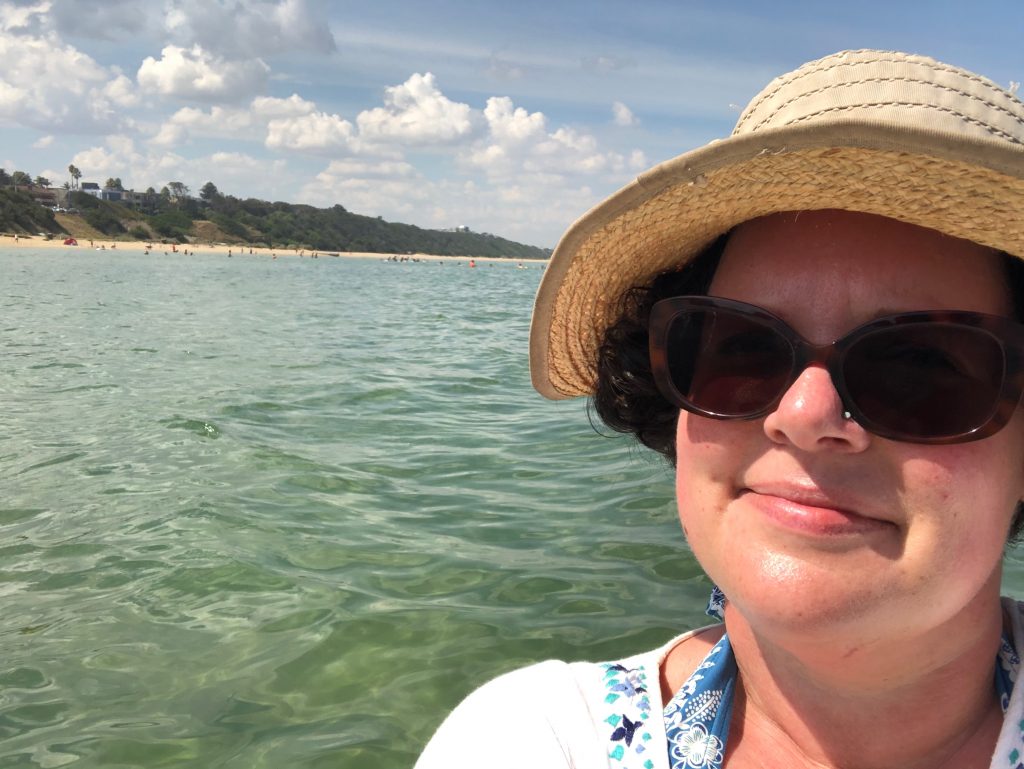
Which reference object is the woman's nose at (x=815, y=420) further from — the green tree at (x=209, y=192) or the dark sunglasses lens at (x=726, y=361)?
the green tree at (x=209, y=192)

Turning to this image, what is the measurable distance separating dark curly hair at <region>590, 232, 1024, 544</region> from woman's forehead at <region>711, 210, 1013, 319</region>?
0.30 m

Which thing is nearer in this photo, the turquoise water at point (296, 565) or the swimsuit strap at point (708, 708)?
the swimsuit strap at point (708, 708)

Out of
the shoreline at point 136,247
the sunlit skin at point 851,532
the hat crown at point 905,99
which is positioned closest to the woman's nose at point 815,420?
the sunlit skin at point 851,532

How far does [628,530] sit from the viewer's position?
504 centimetres

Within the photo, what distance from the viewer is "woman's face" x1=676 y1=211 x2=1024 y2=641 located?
4.04 ft

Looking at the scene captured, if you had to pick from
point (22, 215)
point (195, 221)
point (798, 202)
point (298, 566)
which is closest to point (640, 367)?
point (798, 202)

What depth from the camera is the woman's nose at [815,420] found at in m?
1.29

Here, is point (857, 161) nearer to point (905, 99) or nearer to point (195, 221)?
point (905, 99)

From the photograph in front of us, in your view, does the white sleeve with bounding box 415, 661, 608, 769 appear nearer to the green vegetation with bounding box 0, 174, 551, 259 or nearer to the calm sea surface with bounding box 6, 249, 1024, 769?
the calm sea surface with bounding box 6, 249, 1024, 769

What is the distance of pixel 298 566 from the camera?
14.9 ft

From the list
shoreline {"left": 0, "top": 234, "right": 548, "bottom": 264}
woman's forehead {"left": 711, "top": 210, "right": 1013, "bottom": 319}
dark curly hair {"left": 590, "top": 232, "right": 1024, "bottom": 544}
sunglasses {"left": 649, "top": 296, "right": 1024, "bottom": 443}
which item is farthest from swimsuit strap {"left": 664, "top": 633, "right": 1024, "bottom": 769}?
shoreline {"left": 0, "top": 234, "right": 548, "bottom": 264}

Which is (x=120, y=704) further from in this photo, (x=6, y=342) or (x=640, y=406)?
(x=6, y=342)

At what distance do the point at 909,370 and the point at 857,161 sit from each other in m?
0.33

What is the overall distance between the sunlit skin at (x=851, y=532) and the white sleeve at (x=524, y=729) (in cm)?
28
